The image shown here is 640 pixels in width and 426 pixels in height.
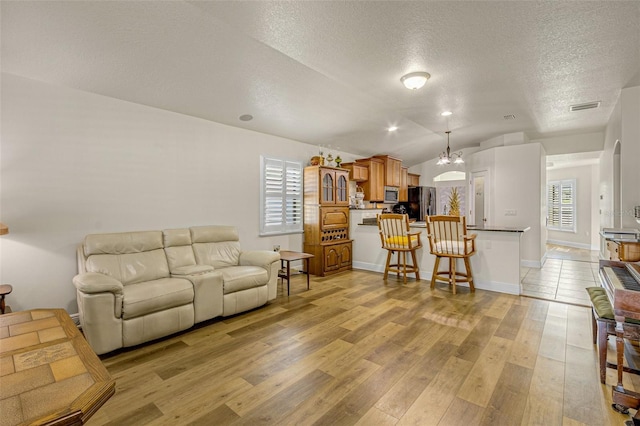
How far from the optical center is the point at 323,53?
3010 millimetres

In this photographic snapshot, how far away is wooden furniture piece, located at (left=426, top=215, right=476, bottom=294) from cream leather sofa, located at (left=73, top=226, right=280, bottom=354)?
236 centimetres

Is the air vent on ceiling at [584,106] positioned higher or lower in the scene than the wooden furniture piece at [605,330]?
higher

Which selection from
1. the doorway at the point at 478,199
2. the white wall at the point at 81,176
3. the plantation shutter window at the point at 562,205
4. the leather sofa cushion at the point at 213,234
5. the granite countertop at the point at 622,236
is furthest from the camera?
the plantation shutter window at the point at 562,205

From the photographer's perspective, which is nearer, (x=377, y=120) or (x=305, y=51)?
(x=305, y=51)

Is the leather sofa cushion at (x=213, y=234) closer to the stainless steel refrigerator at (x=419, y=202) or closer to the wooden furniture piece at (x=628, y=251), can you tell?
the wooden furniture piece at (x=628, y=251)

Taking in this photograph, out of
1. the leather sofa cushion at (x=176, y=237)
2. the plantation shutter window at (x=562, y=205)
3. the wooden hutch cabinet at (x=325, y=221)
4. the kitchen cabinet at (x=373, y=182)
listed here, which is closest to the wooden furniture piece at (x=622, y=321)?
the wooden hutch cabinet at (x=325, y=221)

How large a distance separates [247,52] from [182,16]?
68cm

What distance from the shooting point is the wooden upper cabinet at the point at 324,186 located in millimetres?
5516

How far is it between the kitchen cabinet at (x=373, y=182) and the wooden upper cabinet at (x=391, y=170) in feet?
0.59

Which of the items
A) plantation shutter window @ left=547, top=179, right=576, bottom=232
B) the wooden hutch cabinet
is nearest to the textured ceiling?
the wooden hutch cabinet

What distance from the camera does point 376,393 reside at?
81.2 inches

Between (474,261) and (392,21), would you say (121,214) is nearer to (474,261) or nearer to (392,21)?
(392,21)

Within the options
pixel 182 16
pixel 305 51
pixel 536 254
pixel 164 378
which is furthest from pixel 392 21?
pixel 536 254

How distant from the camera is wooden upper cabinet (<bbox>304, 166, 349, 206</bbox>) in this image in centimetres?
552
